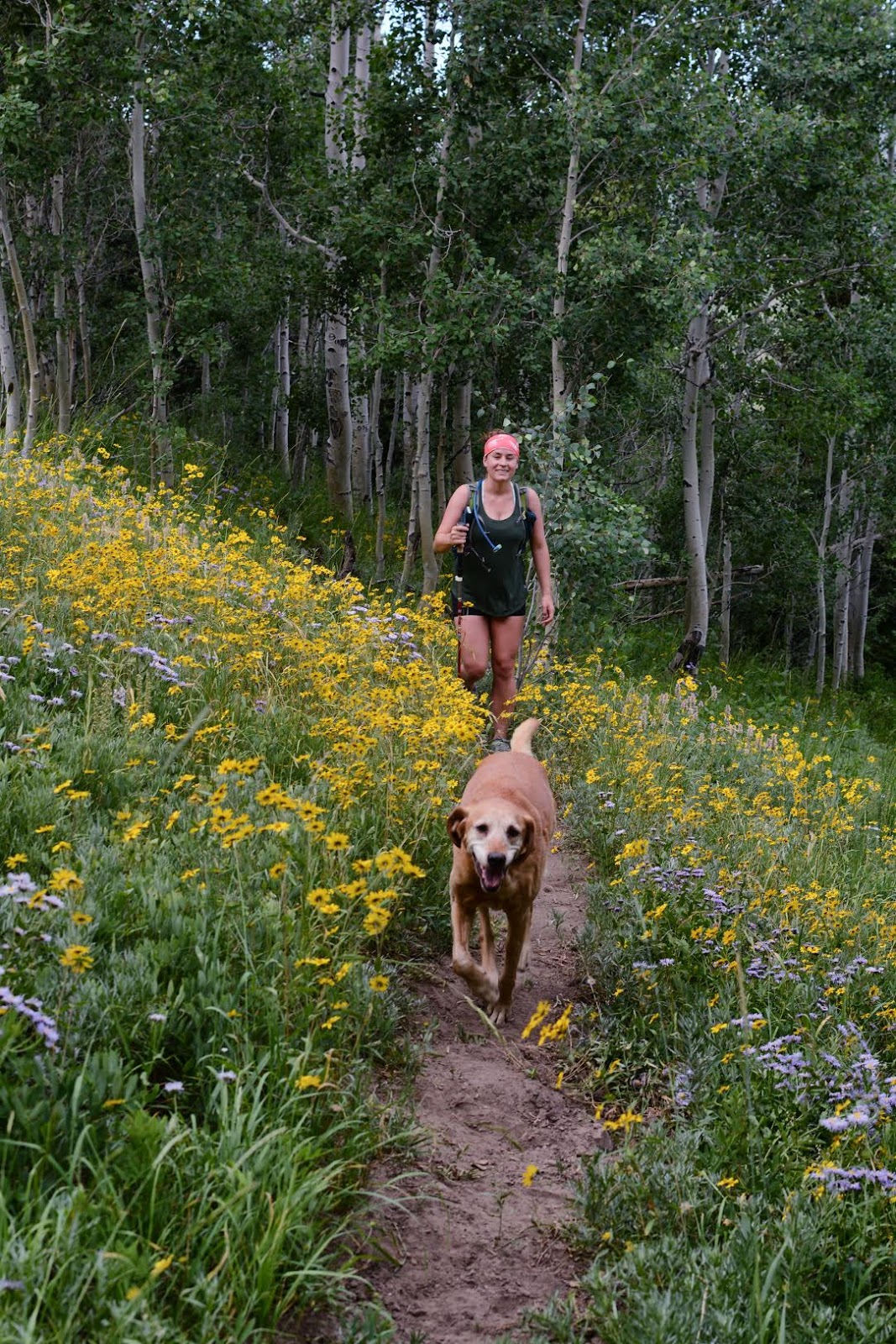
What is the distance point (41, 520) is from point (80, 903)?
192 inches

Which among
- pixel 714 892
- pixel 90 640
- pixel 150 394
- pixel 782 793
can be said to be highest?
pixel 150 394

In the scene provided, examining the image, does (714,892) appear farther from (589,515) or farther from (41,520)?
(589,515)

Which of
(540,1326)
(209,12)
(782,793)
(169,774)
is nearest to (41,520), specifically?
(169,774)

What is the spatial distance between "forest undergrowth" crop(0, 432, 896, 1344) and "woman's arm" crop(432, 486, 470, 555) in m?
0.78

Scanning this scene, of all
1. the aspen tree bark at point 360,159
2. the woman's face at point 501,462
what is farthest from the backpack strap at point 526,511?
the aspen tree bark at point 360,159

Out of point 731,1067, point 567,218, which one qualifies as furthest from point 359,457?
point 731,1067

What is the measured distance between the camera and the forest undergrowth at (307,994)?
2.81 metres

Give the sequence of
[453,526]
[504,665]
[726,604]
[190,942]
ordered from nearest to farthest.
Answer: [190,942] < [453,526] < [504,665] < [726,604]

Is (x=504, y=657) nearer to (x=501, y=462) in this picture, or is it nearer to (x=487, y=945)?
(x=501, y=462)

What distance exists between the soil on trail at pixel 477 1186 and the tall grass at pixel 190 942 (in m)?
0.19

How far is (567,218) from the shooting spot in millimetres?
13352

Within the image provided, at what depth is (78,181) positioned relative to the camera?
21.0 metres

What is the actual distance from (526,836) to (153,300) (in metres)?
12.3

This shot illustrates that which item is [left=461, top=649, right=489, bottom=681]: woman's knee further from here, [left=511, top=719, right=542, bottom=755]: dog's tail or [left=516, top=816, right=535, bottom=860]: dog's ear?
[left=516, top=816, right=535, bottom=860]: dog's ear
